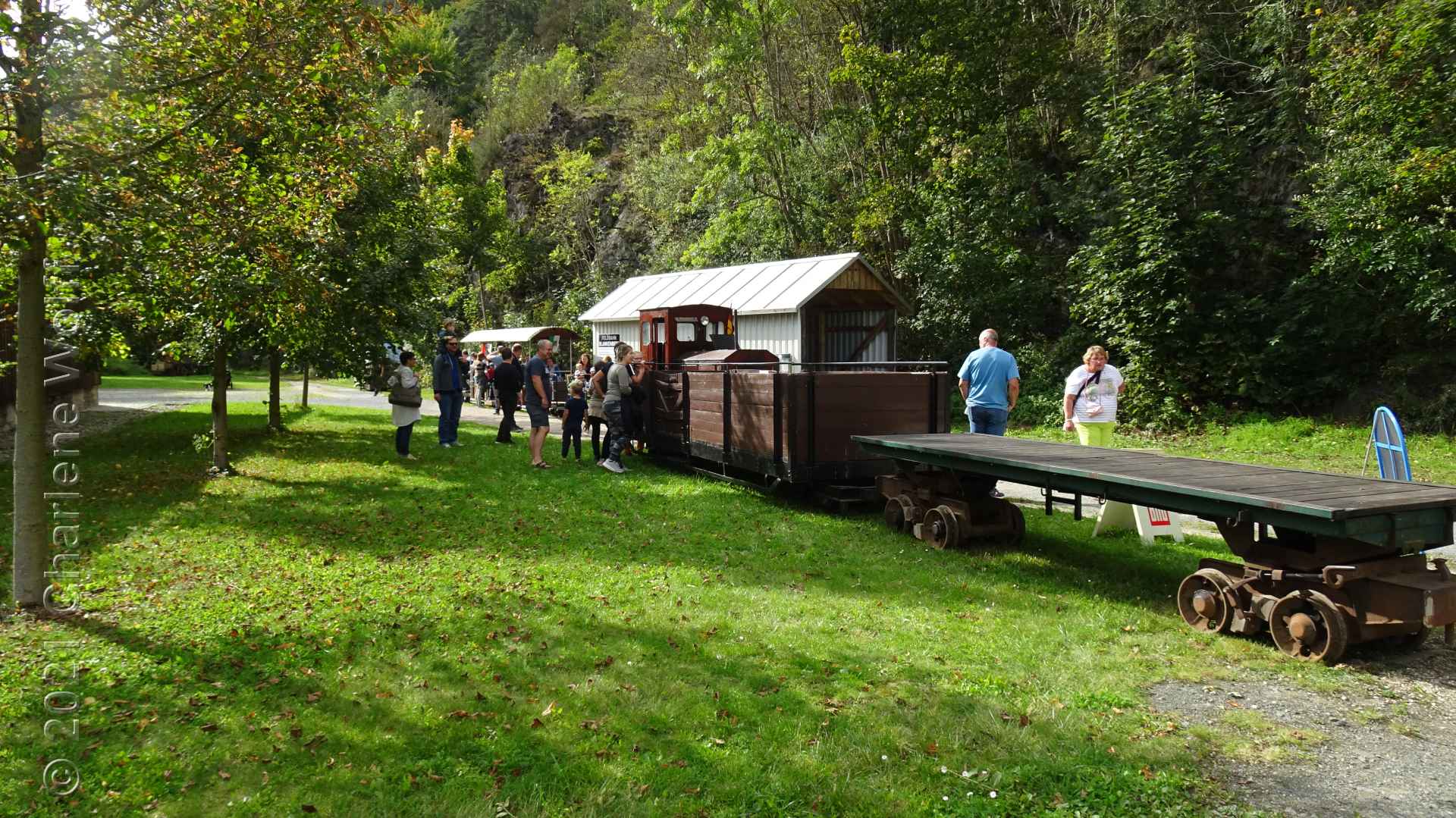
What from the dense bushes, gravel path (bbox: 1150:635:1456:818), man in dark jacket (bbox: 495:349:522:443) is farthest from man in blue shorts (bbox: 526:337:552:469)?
gravel path (bbox: 1150:635:1456:818)

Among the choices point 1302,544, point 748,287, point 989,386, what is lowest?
point 1302,544

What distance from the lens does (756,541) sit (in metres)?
9.13

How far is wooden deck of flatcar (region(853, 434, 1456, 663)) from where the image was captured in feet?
17.3

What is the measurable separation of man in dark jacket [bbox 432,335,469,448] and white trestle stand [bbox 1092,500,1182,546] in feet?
36.0

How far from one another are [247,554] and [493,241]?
36.0m

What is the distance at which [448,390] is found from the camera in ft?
51.3

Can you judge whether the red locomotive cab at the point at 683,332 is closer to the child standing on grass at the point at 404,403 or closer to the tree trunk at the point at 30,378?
the child standing on grass at the point at 404,403

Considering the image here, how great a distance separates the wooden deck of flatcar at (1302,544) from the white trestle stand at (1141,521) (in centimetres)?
137

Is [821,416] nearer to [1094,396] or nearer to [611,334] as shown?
[1094,396]

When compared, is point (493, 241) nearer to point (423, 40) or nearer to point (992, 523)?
point (423, 40)

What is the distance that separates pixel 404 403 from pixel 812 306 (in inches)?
424

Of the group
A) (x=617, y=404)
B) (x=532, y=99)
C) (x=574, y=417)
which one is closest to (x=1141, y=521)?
(x=617, y=404)

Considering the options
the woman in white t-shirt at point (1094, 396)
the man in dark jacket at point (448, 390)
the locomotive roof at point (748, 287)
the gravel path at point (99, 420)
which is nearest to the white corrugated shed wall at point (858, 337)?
the locomotive roof at point (748, 287)

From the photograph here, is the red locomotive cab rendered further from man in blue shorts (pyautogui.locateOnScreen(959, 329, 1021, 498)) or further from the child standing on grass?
man in blue shorts (pyautogui.locateOnScreen(959, 329, 1021, 498))
